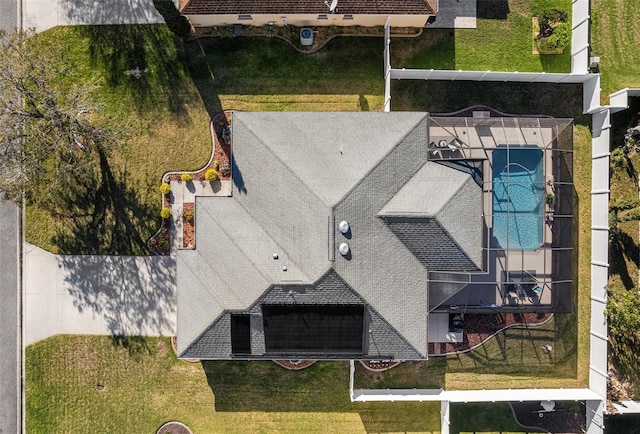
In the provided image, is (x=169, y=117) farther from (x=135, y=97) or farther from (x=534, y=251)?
(x=534, y=251)

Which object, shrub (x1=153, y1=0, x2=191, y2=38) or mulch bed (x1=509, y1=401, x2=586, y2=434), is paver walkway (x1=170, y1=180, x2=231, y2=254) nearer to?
shrub (x1=153, y1=0, x2=191, y2=38)

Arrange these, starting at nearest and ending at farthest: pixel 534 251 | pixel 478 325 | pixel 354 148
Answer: pixel 354 148 < pixel 534 251 < pixel 478 325

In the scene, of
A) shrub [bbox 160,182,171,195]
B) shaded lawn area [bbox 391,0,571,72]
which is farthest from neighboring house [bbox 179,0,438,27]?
shrub [bbox 160,182,171,195]

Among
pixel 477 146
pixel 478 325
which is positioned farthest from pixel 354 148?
pixel 478 325

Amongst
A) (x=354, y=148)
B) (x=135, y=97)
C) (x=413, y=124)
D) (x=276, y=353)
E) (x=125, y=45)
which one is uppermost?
(x=125, y=45)

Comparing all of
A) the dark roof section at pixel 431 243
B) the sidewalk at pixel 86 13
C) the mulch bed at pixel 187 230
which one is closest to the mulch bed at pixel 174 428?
the mulch bed at pixel 187 230

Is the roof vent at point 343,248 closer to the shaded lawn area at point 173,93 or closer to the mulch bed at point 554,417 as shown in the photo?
the shaded lawn area at point 173,93
